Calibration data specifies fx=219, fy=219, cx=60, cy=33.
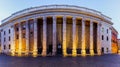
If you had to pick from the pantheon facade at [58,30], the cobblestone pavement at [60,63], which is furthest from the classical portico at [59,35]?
the cobblestone pavement at [60,63]

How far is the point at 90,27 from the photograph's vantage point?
59.8 m

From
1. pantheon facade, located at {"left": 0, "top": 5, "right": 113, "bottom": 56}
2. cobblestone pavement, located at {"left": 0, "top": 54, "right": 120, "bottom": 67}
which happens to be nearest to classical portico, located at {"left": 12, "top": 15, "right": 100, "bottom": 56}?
pantheon facade, located at {"left": 0, "top": 5, "right": 113, "bottom": 56}

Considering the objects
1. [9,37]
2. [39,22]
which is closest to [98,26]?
[39,22]

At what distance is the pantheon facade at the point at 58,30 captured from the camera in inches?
2202

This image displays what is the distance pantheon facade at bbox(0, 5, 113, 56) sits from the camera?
184 ft

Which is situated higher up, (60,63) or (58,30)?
(58,30)

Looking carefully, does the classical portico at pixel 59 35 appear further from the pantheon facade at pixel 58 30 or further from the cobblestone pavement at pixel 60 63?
the cobblestone pavement at pixel 60 63

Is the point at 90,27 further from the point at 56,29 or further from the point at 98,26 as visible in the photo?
the point at 56,29

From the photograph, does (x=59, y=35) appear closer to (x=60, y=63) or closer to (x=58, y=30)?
(x=58, y=30)

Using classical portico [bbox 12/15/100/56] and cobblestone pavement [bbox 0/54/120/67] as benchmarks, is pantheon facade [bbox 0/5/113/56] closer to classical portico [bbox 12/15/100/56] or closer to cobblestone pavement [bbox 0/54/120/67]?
classical portico [bbox 12/15/100/56]

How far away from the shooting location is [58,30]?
59906 mm

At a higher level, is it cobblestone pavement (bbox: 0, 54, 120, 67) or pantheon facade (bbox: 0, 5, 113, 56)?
pantheon facade (bbox: 0, 5, 113, 56)

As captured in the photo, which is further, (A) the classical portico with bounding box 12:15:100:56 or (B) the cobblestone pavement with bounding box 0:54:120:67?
(A) the classical portico with bounding box 12:15:100:56

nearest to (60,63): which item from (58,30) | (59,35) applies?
(59,35)
